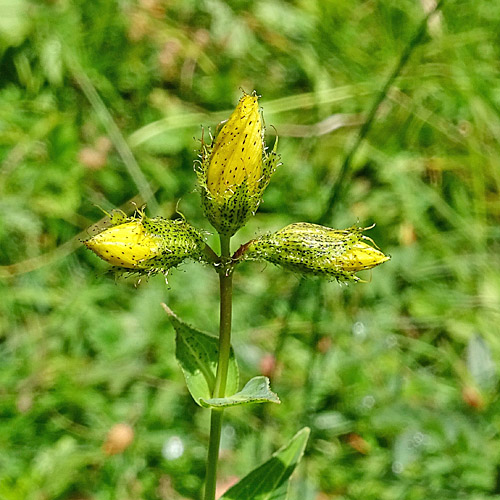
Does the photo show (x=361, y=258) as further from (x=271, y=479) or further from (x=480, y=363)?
(x=480, y=363)

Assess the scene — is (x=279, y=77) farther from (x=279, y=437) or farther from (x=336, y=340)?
(x=279, y=437)

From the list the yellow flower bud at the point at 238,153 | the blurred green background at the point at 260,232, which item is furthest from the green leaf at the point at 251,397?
the blurred green background at the point at 260,232

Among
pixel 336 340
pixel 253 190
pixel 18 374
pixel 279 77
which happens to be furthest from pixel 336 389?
pixel 279 77

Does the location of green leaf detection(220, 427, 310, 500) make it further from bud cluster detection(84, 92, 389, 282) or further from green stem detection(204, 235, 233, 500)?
bud cluster detection(84, 92, 389, 282)

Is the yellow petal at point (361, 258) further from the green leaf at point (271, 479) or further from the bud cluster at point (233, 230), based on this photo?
the green leaf at point (271, 479)

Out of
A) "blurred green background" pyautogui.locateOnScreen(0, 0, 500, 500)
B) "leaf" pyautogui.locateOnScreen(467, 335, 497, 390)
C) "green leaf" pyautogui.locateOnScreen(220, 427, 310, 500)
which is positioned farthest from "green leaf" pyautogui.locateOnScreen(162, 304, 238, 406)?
"leaf" pyautogui.locateOnScreen(467, 335, 497, 390)

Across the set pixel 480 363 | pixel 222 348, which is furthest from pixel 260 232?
pixel 222 348

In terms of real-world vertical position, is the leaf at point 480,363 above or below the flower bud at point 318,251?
above
